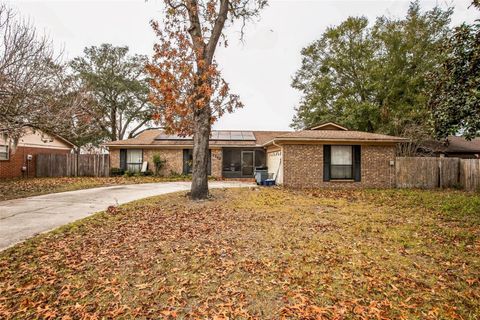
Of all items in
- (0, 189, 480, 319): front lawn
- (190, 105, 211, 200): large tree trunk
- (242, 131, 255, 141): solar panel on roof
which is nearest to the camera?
(0, 189, 480, 319): front lawn

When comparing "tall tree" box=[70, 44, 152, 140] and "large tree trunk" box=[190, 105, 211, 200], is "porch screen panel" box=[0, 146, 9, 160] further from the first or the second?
"large tree trunk" box=[190, 105, 211, 200]

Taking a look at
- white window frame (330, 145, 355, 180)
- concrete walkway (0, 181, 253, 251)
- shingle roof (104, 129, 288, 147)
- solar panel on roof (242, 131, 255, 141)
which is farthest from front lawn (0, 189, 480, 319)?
solar panel on roof (242, 131, 255, 141)

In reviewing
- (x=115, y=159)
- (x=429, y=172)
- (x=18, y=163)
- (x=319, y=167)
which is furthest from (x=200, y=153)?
(x=18, y=163)

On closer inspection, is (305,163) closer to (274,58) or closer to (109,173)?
(274,58)

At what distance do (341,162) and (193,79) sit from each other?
31.6 ft

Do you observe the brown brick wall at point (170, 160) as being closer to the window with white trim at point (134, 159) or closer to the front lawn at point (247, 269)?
the window with white trim at point (134, 159)

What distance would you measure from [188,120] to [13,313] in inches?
325

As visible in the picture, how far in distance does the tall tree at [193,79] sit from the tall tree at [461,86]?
6795mm

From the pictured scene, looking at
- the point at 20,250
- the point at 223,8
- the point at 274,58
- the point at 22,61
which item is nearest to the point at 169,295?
the point at 20,250

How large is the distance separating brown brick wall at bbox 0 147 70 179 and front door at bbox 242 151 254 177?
15.8 meters

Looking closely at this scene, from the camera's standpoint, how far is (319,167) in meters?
14.4

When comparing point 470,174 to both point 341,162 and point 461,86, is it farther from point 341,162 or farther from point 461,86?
point 461,86

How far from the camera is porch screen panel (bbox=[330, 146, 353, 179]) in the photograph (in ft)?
47.9

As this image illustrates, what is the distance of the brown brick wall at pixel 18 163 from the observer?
17.5 metres
